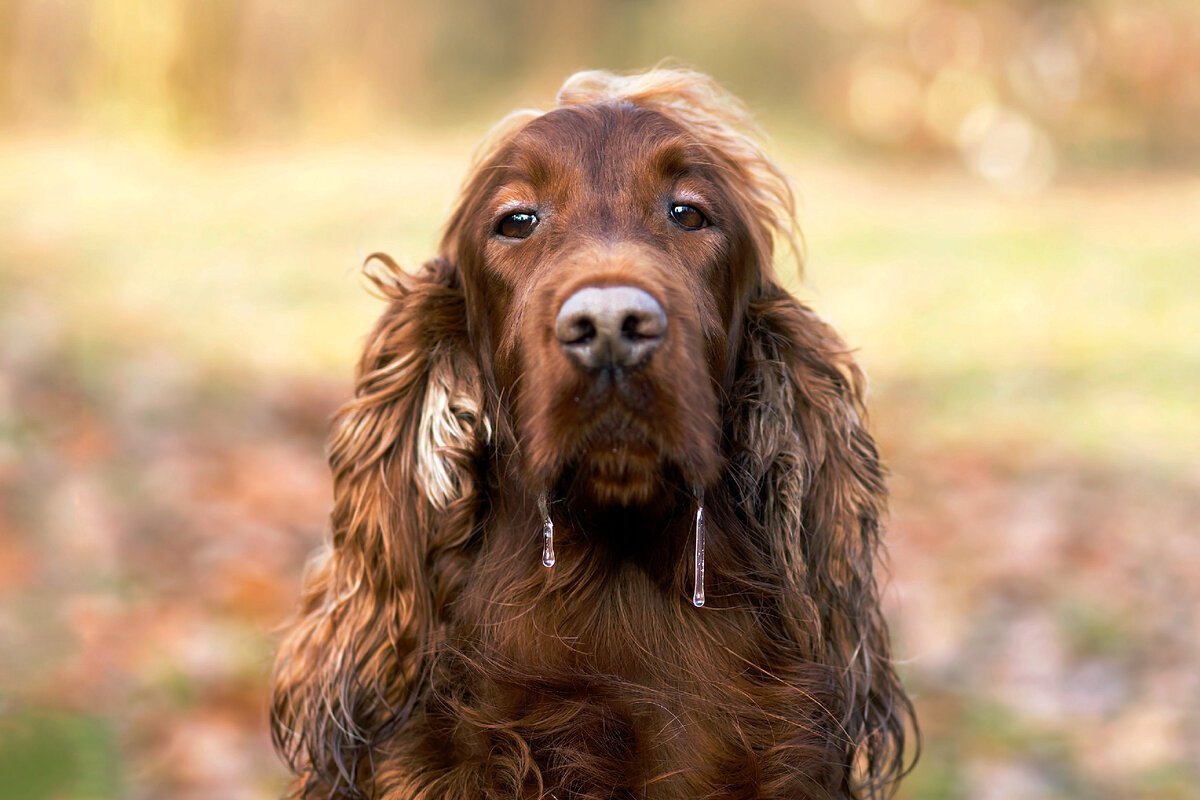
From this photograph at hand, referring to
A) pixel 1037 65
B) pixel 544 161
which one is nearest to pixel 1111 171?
pixel 1037 65

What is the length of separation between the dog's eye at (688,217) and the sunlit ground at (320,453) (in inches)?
77.7

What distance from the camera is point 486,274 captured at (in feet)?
9.12

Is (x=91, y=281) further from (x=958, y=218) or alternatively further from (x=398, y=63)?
(x=958, y=218)

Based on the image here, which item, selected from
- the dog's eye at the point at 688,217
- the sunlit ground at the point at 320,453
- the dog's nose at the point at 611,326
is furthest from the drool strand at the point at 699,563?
the sunlit ground at the point at 320,453

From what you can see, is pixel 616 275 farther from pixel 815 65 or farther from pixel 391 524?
pixel 815 65

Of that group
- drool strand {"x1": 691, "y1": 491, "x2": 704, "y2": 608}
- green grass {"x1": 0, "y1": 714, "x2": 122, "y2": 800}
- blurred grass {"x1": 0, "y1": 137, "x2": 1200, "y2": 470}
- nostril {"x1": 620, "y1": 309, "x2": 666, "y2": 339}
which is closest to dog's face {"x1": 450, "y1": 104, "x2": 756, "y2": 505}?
nostril {"x1": 620, "y1": 309, "x2": 666, "y2": 339}

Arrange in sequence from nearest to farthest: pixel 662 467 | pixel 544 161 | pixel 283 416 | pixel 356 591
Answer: pixel 662 467
pixel 544 161
pixel 356 591
pixel 283 416

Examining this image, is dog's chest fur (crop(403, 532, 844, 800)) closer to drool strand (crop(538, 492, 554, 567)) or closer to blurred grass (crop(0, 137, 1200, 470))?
→ drool strand (crop(538, 492, 554, 567))

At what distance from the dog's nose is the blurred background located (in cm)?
125

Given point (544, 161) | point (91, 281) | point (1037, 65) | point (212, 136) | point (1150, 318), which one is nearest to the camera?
point (544, 161)

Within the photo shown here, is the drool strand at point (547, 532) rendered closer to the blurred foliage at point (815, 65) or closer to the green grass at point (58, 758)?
the green grass at point (58, 758)

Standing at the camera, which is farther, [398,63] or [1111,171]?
[1111,171]

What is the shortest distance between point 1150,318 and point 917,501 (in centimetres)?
306

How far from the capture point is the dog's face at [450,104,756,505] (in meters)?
2.35
